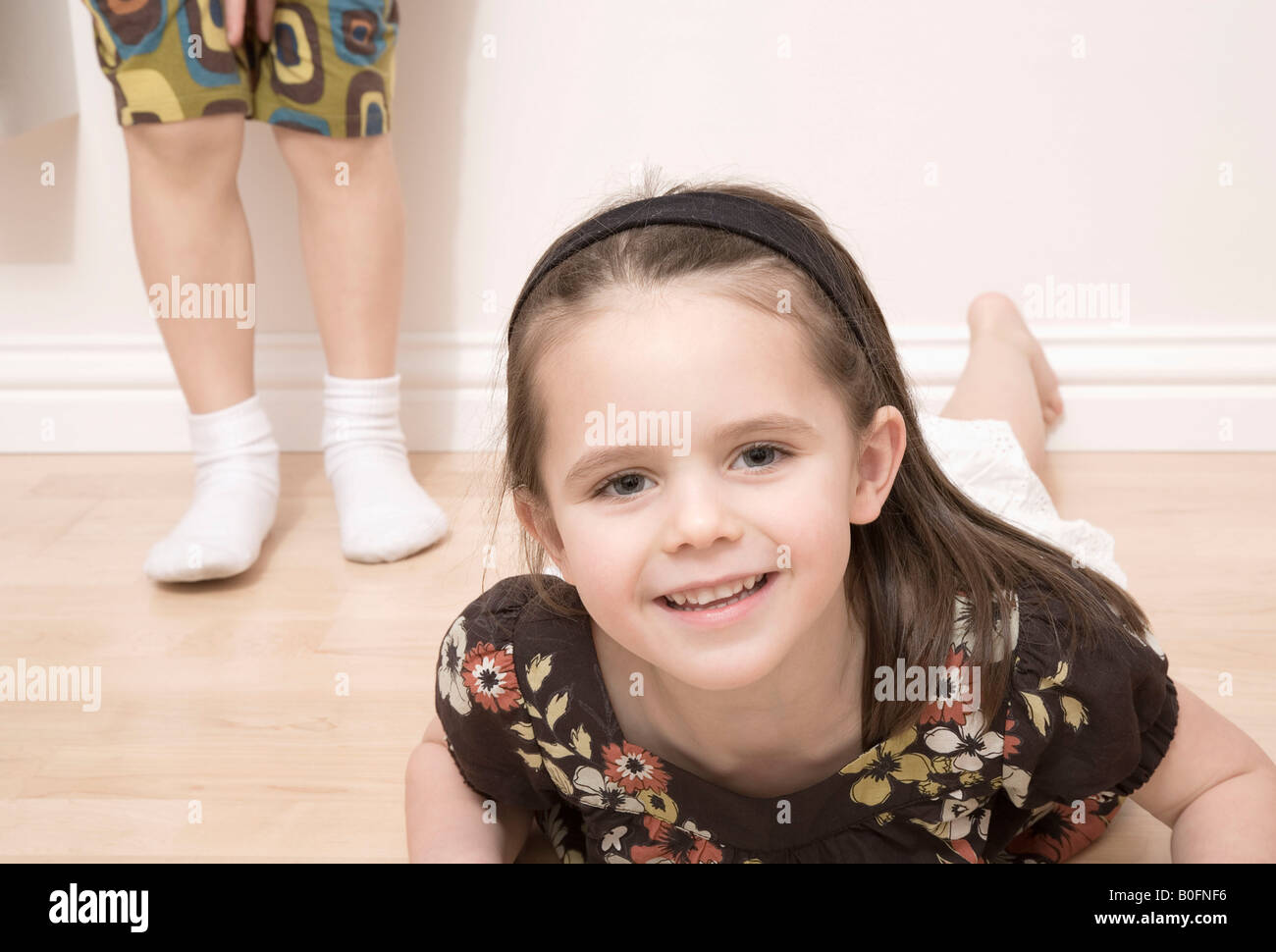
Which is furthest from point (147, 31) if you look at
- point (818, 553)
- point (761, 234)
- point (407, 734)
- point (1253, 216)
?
point (1253, 216)

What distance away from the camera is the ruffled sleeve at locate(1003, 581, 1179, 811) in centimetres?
78

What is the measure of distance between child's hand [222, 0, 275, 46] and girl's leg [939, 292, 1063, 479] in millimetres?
776

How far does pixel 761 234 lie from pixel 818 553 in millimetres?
174

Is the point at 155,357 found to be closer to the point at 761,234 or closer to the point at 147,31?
the point at 147,31

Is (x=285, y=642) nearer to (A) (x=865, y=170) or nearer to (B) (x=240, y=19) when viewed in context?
(B) (x=240, y=19)

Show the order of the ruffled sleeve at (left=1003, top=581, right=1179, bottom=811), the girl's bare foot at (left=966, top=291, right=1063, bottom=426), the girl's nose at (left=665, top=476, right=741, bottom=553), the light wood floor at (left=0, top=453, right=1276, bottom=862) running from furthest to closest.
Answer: the girl's bare foot at (left=966, top=291, right=1063, bottom=426)
the light wood floor at (left=0, top=453, right=1276, bottom=862)
the ruffled sleeve at (left=1003, top=581, right=1179, bottom=811)
the girl's nose at (left=665, top=476, right=741, bottom=553)

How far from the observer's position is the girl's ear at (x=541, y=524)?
0.79 metres

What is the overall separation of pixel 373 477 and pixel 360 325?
161mm

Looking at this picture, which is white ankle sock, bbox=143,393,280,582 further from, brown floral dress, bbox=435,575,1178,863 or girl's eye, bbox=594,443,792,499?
girl's eye, bbox=594,443,792,499

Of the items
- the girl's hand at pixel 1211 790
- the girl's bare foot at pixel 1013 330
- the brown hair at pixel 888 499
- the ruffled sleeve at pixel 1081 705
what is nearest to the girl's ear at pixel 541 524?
the brown hair at pixel 888 499

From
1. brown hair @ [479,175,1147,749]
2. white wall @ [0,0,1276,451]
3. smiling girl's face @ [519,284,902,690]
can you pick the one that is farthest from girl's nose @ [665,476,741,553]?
white wall @ [0,0,1276,451]

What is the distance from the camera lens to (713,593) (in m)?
0.70

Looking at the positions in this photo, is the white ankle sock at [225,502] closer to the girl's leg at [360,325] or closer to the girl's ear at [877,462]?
the girl's leg at [360,325]

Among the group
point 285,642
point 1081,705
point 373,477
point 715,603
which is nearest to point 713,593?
point 715,603
